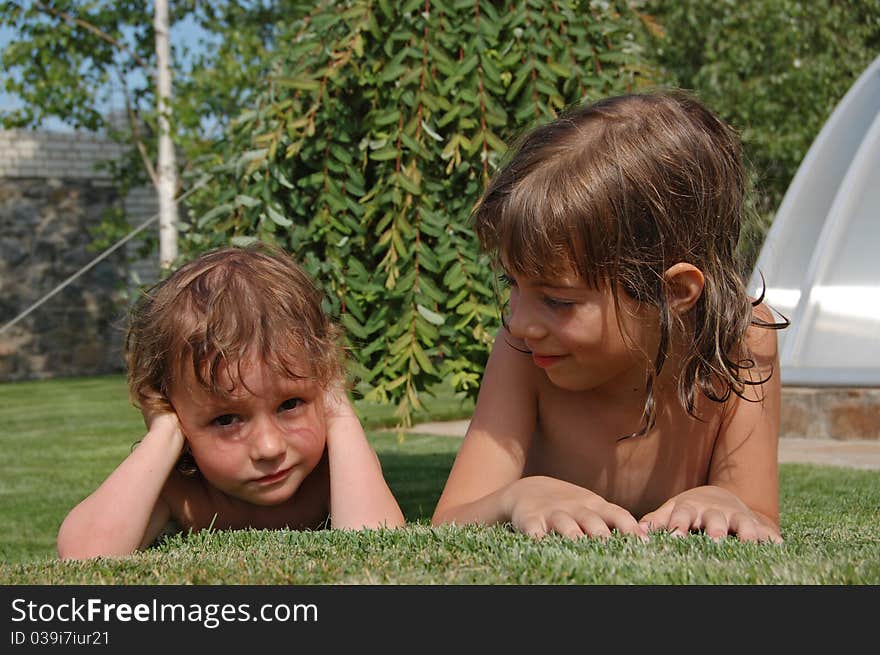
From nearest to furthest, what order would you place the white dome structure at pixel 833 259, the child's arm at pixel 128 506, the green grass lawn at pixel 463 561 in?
1. the green grass lawn at pixel 463 561
2. the child's arm at pixel 128 506
3. the white dome structure at pixel 833 259

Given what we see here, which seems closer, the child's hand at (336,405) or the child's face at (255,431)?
the child's face at (255,431)

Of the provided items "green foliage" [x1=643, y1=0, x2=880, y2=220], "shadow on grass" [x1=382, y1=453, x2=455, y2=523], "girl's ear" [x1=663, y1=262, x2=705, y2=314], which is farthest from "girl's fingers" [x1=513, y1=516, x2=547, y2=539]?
"green foliage" [x1=643, y1=0, x2=880, y2=220]

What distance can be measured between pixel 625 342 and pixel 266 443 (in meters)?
0.78

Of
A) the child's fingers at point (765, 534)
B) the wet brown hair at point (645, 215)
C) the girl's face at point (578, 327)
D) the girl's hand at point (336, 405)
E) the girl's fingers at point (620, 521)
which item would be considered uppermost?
the wet brown hair at point (645, 215)

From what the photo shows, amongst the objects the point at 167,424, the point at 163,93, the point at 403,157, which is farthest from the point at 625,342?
the point at 163,93

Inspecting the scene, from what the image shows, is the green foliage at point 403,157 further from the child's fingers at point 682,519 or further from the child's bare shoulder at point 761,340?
the child's fingers at point 682,519

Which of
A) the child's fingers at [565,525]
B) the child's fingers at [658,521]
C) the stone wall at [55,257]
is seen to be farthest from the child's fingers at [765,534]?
the stone wall at [55,257]

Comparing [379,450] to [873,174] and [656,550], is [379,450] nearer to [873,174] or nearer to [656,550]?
[873,174]

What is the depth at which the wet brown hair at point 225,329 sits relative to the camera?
2.22 m

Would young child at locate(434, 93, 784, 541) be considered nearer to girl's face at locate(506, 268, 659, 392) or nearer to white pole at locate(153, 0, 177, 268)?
girl's face at locate(506, 268, 659, 392)

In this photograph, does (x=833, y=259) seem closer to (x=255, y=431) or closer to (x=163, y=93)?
(x=255, y=431)

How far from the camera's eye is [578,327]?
188 cm
